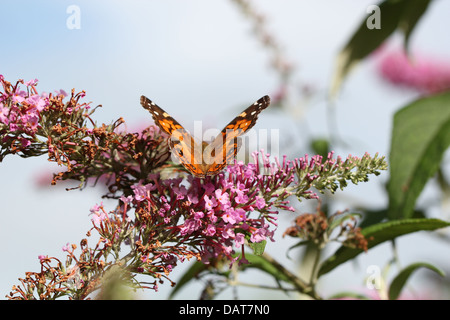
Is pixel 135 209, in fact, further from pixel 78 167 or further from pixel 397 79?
pixel 397 79

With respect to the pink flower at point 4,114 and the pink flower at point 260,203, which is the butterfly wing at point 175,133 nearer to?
the pink flower at point 260,203

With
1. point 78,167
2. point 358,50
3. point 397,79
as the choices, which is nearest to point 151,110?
point 78,167

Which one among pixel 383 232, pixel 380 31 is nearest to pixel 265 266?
pixel 383 232

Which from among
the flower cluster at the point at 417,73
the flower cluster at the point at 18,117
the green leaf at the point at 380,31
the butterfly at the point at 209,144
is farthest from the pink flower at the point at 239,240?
the flower cluster at the point at 417,73

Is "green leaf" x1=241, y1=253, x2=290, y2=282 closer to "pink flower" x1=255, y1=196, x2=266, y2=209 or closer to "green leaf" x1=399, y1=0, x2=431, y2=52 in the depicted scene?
"pink flower" x1=255, y1=196, x2=266, y2=209

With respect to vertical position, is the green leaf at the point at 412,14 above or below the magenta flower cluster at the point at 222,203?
above

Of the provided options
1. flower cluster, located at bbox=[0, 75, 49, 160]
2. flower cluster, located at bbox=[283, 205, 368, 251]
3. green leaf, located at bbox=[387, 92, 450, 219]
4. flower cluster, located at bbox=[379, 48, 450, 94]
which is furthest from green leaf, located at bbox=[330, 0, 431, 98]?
flower cluster, located at bbox=[379, 48, 450, 94]

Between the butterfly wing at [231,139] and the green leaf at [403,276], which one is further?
the green leaf at [403,276]
